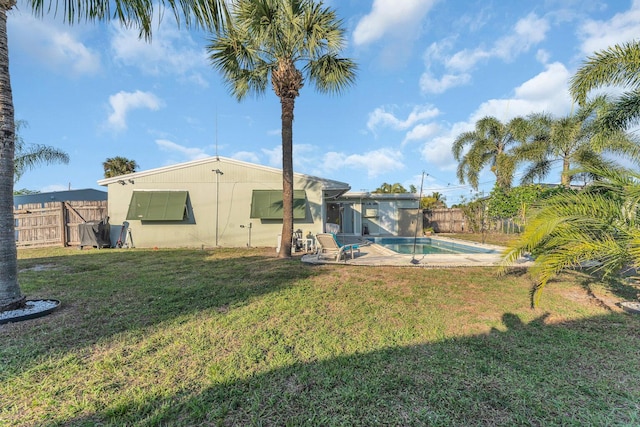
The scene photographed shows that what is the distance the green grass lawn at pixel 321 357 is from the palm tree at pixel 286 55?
560 cm

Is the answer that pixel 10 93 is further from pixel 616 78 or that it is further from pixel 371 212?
pixel 371 212

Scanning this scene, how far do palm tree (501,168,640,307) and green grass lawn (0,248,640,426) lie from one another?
1.01 meters

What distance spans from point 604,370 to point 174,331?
5.22 meters

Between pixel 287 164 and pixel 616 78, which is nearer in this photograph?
pixel 616 78

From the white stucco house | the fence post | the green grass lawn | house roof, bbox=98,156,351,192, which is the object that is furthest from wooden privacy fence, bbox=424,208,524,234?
the fence post

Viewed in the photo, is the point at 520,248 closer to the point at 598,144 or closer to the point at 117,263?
the point at 598,144

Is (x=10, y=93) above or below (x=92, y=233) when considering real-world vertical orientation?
above

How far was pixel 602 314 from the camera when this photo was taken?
15.1ft

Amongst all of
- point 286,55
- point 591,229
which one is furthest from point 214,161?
point 591,229

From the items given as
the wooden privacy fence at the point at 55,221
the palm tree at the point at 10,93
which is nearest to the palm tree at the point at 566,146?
the palm tree at the point at 10,93

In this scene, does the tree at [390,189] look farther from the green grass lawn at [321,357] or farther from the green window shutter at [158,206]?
the green grass lawn at [321,357]

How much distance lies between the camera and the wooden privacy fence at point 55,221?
13812mm

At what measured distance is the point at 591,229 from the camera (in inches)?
168

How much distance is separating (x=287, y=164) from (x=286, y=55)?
369 centimetres
